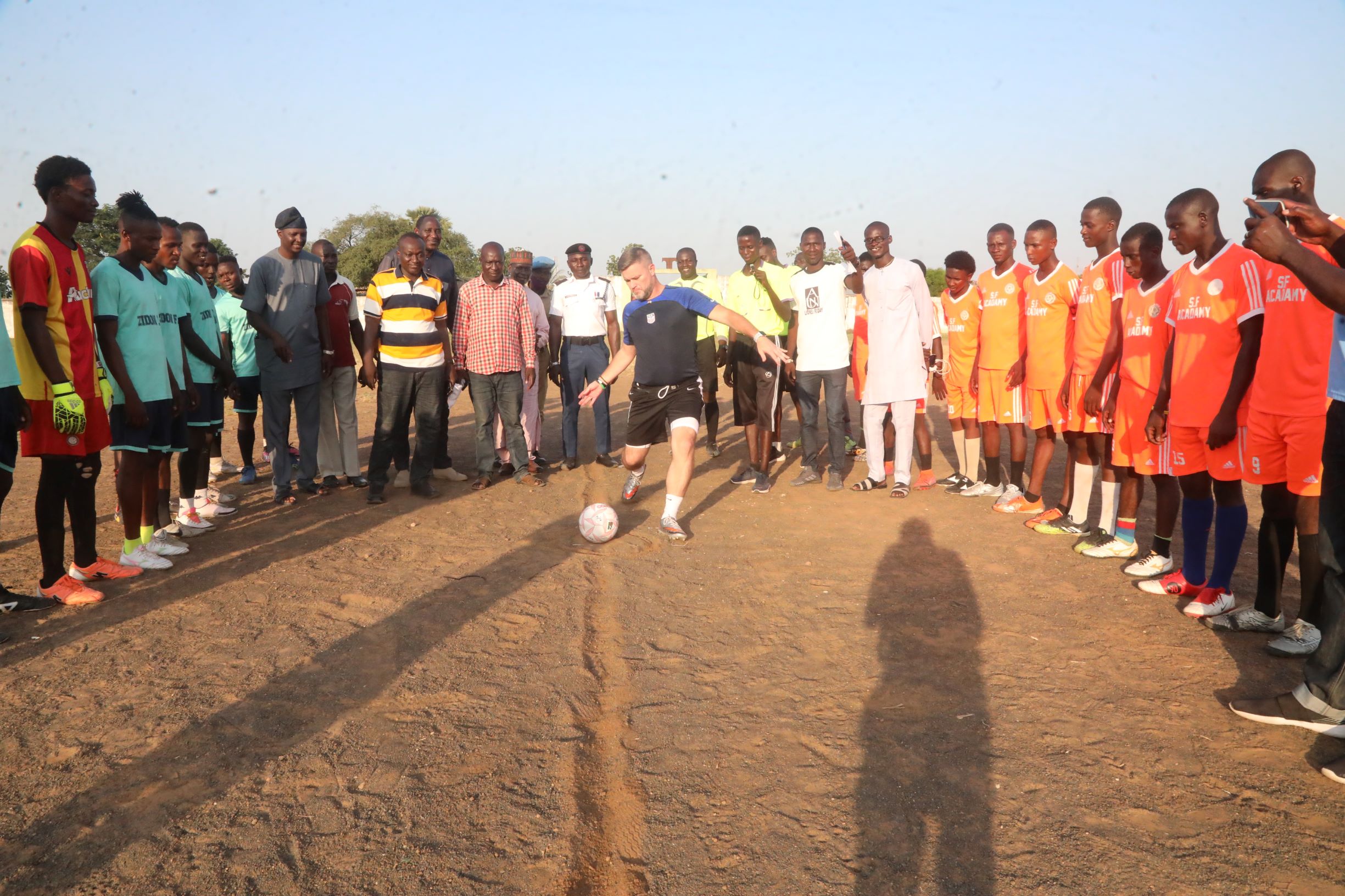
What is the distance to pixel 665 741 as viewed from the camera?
3588 mm

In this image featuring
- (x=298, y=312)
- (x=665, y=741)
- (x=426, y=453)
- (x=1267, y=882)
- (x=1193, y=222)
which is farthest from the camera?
(x=426, y=453)

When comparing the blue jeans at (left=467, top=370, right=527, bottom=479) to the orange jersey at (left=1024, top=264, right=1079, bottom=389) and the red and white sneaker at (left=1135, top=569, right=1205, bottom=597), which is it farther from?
the red and white sneaker at (left=1135, top=569, right=1205, bottom=597)

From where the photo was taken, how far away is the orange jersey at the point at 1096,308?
20.0ft

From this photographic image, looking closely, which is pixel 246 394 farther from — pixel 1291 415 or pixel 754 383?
pixel 1291 415

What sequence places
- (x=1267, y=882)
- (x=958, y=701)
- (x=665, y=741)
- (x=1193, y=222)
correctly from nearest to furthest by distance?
(x=1267, y=882)
(x=665, y=741)
(x=958, y=701)
(x=1193, y=222)

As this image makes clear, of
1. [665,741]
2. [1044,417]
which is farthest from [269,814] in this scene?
[1044,417]

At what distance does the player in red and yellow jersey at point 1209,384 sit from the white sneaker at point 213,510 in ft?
23.4

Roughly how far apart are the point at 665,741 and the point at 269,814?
1.49 m

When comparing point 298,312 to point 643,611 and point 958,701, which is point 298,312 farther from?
point 958,701

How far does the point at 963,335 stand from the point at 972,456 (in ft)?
3.85

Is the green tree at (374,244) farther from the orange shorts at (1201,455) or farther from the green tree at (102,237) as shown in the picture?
the orange shorts at (1201,455)

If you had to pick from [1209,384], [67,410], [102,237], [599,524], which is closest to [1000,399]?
[1209,384]

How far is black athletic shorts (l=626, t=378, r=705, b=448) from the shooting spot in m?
7.02

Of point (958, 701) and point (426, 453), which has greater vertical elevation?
point (426, 453)
